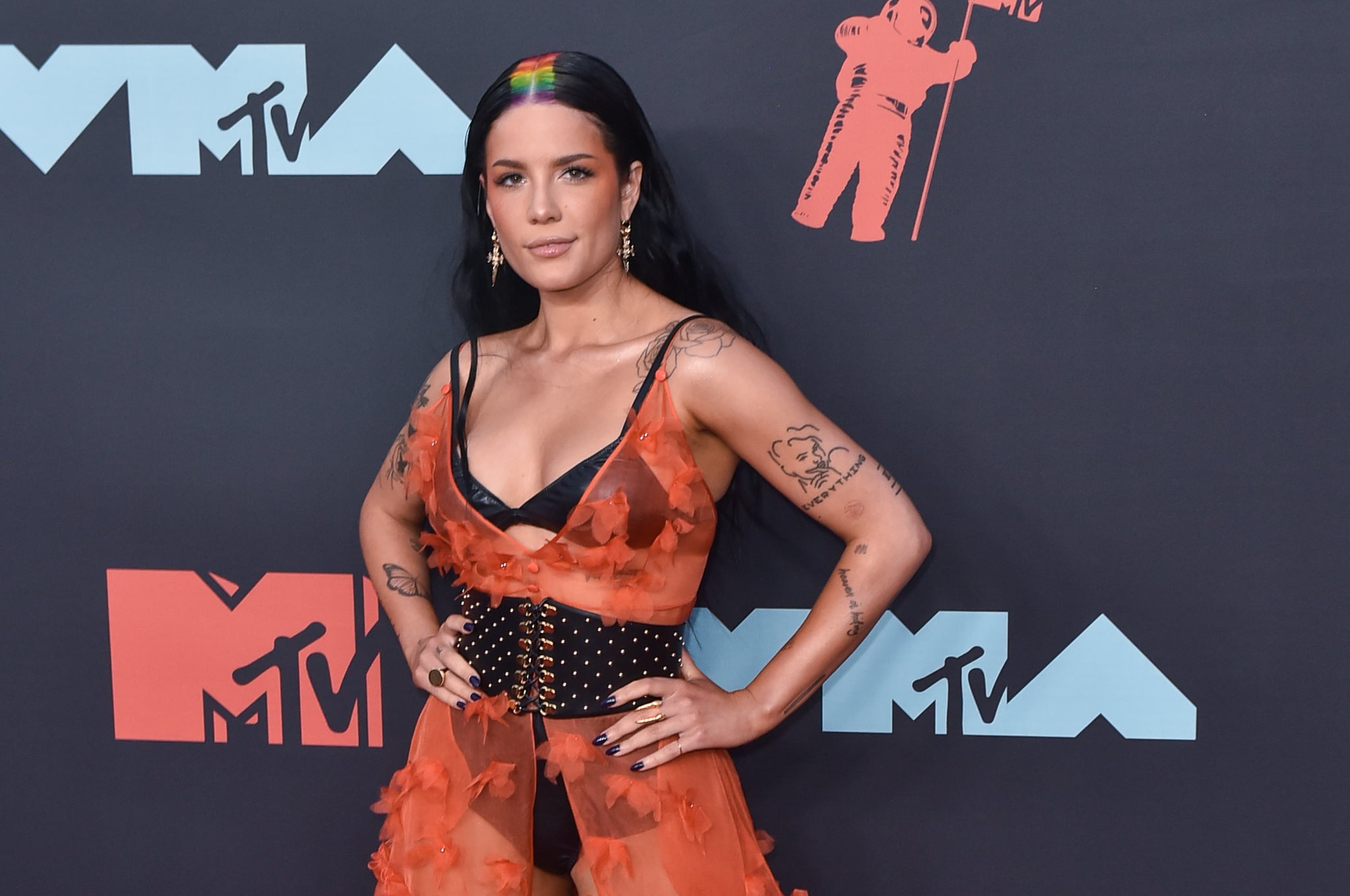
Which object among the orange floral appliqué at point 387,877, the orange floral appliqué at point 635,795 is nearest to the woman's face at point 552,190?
the orange floral appliqué at point 635,795

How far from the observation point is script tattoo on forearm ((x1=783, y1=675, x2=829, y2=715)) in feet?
5.17

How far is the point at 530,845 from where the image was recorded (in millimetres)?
1513

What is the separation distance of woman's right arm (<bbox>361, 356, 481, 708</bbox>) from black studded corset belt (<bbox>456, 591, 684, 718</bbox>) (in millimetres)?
202

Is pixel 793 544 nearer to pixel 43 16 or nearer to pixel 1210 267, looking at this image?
pixel 1210 267

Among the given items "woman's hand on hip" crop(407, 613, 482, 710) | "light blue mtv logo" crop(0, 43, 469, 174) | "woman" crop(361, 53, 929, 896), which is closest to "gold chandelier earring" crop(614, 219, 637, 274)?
"woman" crop(361, 53, 929, 896)

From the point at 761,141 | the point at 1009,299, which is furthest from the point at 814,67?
the point at 1009,299

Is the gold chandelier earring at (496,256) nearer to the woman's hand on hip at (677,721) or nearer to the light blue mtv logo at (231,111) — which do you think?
the light blue mtv logo at (231,111)

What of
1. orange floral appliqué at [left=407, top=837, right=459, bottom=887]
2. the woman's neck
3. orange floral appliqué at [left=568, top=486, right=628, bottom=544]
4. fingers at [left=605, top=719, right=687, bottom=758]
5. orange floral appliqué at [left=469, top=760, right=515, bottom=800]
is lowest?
orange floral appliqué at [left=407, top=837, right=459, bottom=887]

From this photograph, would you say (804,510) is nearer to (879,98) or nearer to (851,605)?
(851,605)

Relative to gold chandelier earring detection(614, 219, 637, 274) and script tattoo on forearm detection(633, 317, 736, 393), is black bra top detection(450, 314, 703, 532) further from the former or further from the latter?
gold chandelier earring detection(614, 219, 637, 274)

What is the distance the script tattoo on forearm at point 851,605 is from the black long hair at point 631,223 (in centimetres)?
38

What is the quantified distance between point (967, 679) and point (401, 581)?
0.93 metres

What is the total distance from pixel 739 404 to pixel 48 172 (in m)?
1.29

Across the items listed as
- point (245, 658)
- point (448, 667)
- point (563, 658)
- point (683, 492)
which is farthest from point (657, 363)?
point (245, 658)
